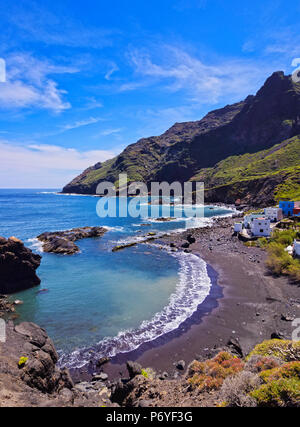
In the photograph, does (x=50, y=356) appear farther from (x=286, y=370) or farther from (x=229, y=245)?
(x=229, y=245)

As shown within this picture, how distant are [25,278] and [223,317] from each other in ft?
103

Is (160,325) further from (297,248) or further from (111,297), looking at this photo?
(297,248)

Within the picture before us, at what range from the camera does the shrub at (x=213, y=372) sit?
1265 cm

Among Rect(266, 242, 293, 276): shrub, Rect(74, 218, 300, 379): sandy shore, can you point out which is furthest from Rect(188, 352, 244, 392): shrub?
Rect(266, 242, 293, 276): shrub

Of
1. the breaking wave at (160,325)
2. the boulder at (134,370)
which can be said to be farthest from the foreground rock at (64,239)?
the boulder at (134,370)

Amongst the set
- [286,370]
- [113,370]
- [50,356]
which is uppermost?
[286,370]

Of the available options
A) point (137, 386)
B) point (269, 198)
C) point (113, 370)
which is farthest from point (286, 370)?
point (269, 198)

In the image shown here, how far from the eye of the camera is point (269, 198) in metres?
117

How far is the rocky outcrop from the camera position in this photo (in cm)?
3625

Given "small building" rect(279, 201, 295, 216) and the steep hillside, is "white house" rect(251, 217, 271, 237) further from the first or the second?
the steep hillside

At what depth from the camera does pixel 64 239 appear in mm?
60094

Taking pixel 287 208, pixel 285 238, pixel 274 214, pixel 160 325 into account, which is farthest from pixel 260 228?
pixel 160 325

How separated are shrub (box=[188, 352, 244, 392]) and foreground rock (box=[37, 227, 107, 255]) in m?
45.3
